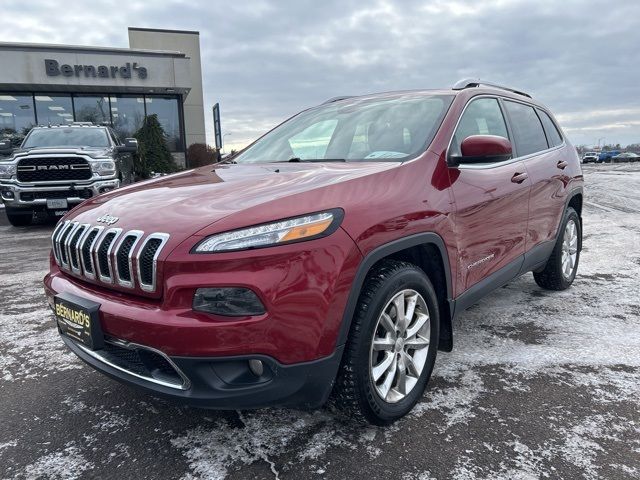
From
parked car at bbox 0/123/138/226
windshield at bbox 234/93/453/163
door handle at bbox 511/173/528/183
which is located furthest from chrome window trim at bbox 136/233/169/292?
parked car at bbox 0/123/138/226

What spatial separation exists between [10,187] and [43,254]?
2.71m

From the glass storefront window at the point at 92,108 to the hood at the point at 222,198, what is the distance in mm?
17589

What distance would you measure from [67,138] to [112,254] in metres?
8.65

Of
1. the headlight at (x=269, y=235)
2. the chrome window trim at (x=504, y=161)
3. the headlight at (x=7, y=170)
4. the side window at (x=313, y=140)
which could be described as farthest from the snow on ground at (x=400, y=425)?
the headlight at (x=7, y=170)

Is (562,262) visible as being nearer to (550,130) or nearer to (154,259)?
(550,130)

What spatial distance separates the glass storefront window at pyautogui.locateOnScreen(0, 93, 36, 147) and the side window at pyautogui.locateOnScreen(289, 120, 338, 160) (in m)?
17.3

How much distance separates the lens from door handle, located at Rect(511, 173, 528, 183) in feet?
10.9

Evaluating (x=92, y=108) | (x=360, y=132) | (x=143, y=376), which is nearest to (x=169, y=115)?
(x=92, y=108)

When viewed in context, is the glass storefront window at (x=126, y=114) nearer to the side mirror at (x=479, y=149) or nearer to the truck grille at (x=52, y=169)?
the truck grille at (x=52, y=169)

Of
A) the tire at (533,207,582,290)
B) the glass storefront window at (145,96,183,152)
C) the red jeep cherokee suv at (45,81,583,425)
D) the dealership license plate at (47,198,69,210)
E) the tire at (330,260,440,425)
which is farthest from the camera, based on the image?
the glass storefront window at (145,96,183,152)

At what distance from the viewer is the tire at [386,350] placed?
2.09 m

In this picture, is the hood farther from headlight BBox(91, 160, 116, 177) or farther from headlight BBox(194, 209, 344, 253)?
headlight BBox(91, 160, 116, 177)

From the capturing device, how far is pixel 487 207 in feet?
9.69

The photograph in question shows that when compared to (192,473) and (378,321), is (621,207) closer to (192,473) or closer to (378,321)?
(378,321)
